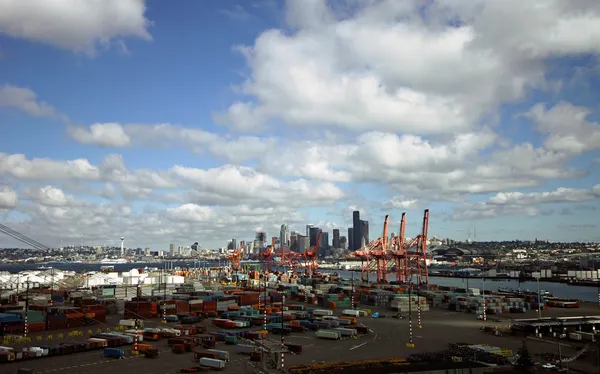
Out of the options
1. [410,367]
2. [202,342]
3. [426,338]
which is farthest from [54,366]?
[426,338]

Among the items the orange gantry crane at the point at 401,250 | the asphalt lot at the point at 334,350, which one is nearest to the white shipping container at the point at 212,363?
the asphalt lot at the point at 334,350

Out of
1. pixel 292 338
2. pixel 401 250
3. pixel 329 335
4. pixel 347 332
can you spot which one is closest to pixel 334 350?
pixel 329 335

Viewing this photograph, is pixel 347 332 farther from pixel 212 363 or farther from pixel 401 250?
pixel 401 250

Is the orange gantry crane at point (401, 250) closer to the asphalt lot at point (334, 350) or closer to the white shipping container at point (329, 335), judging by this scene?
the asphalt lot at point (334, 350)

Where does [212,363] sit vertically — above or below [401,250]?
below

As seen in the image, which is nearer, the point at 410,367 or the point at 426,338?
the point at 410,367

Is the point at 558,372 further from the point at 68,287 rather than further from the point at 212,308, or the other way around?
the point at 68,287

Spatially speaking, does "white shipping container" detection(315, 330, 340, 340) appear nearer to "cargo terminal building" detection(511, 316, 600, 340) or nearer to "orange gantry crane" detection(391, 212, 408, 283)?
"cargo terminal building" detection(511, 316, 600, 340)

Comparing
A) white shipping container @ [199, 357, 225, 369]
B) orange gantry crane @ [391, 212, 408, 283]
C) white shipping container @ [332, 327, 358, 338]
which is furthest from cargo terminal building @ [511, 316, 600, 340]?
orange gantry crane @ [391, 212, 408, 283]
